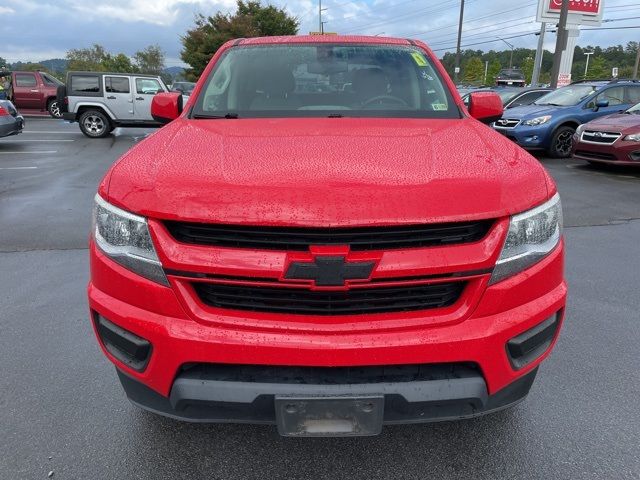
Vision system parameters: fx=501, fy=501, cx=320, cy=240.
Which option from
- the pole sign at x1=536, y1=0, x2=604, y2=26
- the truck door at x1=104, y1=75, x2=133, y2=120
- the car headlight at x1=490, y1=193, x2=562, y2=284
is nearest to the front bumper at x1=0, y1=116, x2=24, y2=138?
the truck door at x1=104, y1=75, x2=133, y2=120

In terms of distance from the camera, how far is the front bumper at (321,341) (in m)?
1.66

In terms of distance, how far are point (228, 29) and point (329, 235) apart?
4302 cm

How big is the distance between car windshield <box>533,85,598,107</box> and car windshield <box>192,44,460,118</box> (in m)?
9.73

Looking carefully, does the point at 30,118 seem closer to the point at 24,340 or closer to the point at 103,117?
the point at 103,117

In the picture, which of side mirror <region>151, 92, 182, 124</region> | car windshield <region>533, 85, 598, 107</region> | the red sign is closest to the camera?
side mirror <region>151, 92, 182, 124</region>

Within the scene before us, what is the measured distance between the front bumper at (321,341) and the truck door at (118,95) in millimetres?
14055

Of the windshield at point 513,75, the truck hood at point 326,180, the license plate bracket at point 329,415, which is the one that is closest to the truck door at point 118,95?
the truck hood at point 326,180

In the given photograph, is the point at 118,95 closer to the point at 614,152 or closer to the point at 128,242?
the point at 614,152

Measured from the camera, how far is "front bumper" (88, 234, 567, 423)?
1.66 meters

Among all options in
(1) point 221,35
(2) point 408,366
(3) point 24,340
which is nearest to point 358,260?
(2) point 408,366

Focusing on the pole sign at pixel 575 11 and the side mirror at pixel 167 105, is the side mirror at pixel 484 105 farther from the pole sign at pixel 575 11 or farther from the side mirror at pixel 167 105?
the pole sign at pixel 575 11

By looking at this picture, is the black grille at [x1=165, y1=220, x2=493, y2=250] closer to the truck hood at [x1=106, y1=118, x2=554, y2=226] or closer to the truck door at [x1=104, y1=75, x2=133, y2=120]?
the truck hood at [x1=106, y1=118, x2=554, y2=226]

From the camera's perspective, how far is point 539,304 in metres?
1.84

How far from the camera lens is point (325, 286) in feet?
5.45
